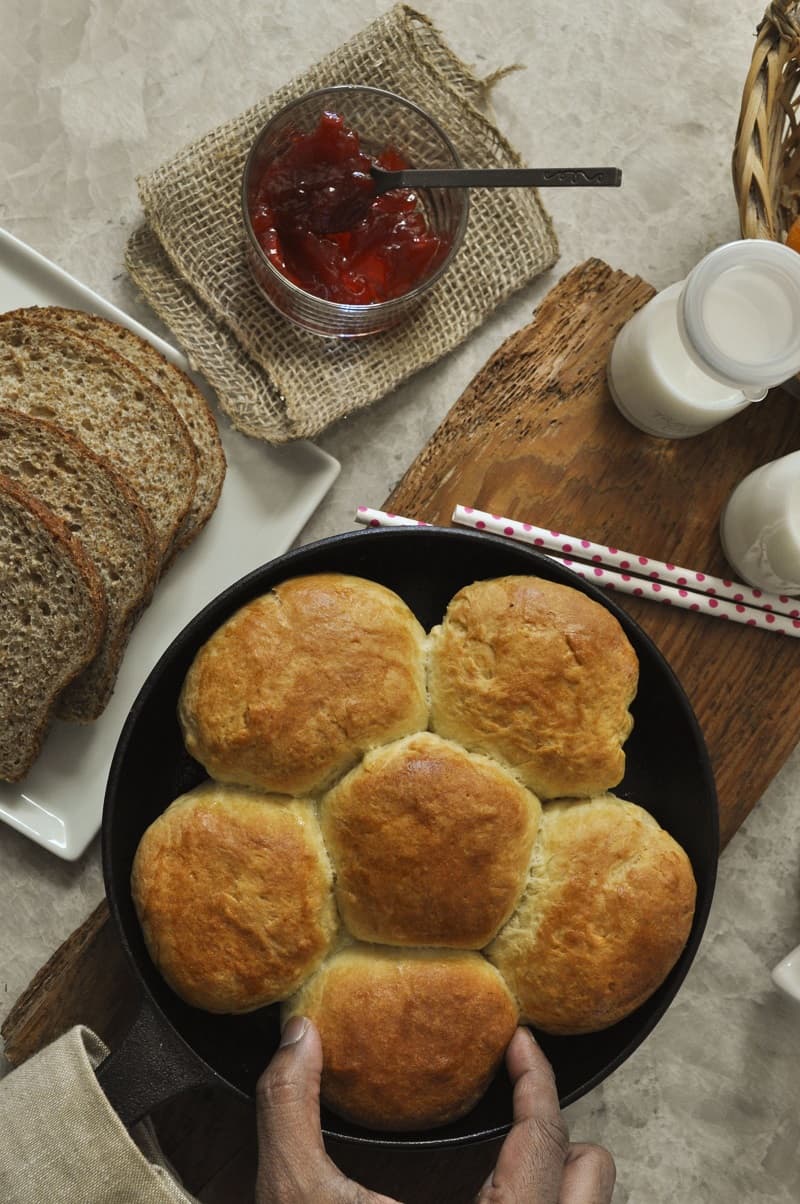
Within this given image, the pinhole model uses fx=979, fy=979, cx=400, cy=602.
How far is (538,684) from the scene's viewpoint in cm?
166

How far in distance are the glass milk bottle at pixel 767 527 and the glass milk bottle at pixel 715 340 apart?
0.50ft

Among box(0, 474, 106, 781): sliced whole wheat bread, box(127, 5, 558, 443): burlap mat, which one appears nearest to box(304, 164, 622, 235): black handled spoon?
box(127, 5, 558, 443): burlap mat

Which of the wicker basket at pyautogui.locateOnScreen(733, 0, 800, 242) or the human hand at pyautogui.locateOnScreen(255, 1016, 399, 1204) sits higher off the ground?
the wicker basket at pyautogui.locateOnScreen(733, 0, 800, 242)

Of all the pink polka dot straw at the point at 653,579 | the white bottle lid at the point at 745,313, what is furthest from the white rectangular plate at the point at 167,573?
the white bottle lid at the point at 745,313

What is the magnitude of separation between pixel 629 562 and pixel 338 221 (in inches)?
37.3

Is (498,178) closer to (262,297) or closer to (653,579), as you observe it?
(262,297)

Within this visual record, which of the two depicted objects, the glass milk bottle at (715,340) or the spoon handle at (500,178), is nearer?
the glass milk bottle at (715,340)

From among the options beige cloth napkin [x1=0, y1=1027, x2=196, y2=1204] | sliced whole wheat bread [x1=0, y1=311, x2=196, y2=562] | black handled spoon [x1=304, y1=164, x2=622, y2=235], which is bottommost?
beige cloth napkin [x1=0, y1=1027, x2=196, y2=1204]

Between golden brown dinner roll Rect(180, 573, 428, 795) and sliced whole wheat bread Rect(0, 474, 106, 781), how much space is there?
421mm

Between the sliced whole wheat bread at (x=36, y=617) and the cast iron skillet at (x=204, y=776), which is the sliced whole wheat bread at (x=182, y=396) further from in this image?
the cast iron skillet at (x=204, y=776)

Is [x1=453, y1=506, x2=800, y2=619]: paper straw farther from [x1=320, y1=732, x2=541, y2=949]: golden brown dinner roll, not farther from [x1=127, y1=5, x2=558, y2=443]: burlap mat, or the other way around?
[x1=320, y1=732, x2=541, y2=949]: golden brown dinner roll

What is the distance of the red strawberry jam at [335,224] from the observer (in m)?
2.06

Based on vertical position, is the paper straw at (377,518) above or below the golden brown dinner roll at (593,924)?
above

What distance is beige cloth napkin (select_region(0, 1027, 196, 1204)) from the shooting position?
1665mm
